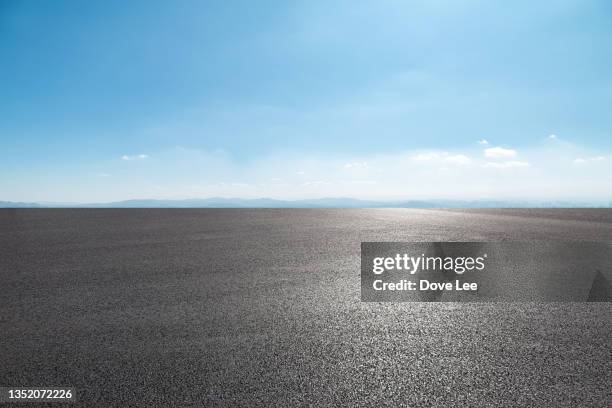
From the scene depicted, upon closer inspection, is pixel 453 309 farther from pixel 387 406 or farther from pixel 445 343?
pixel 387 406

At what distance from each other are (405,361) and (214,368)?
1.68 m

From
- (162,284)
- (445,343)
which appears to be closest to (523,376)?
(445,343)

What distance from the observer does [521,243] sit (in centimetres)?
972

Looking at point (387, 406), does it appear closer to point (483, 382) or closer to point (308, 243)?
point (483, 382)

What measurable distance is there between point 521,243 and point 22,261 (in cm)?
1251

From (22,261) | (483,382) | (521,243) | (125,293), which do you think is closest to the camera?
(483,382)

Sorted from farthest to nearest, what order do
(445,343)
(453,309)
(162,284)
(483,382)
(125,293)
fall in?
(162,284) < (125,293) < (453,309) < (445,343) < (483,382)

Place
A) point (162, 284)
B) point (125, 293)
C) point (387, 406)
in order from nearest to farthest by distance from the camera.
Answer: point (387, 406) < point (125, 293) < point (162, 284)

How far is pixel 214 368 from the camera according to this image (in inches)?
117

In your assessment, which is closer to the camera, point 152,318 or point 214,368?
point 214,368

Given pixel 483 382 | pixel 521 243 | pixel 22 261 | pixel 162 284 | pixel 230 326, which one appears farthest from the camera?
pixel 521 243

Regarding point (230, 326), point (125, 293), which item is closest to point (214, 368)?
point (230, 326)

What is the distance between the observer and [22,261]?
763 cm

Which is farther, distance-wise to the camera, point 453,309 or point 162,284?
point 162,284
